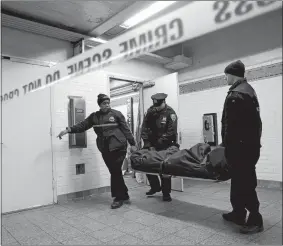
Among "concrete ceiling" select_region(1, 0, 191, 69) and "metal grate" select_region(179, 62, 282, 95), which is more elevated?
"concrete ceiling" select_region(1, 0, 191, 69)

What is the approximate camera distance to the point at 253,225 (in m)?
2.12

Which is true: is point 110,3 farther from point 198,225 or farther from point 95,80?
point 198,225

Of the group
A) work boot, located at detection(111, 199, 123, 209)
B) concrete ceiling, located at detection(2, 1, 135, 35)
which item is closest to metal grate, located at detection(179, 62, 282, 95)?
concrete ceiling, located at detection(2, 1, 135, 35)

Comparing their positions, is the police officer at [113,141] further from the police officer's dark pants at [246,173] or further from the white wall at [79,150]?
the police officer's dark pants at [246,173]

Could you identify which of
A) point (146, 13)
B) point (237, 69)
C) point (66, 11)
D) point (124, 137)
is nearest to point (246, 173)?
point (237, 69)

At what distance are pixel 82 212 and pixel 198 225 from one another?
1.49 m

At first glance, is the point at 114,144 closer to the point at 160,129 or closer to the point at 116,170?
the point at 116,170

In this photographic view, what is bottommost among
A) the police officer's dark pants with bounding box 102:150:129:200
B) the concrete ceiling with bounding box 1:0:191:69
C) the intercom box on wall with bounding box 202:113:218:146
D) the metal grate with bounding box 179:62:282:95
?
the police officer's dark pants with bounding box 102:150:129:200

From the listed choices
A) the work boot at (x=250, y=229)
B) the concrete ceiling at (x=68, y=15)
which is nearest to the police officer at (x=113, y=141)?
the concrete ceiling at (x=68, y=15)

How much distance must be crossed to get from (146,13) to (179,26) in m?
2.65

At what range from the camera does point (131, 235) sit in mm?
2227

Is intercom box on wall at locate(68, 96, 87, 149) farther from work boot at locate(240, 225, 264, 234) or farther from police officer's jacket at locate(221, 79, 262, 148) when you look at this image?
work boot at locate(240, 225, 264, 234)

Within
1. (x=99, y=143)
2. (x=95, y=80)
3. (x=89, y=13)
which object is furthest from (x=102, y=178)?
(x=89, y=13)

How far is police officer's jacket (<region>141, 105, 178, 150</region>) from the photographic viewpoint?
11.0ft
